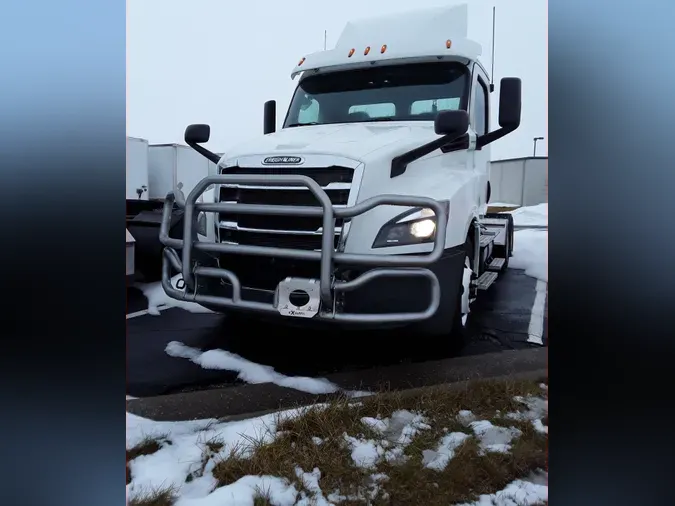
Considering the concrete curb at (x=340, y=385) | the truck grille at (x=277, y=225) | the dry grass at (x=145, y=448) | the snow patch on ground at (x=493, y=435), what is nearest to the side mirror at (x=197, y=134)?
the truck grille at (x=277, y=225)

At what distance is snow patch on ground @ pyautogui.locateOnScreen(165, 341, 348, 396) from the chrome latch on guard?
0.57 m

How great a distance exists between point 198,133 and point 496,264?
3821mm

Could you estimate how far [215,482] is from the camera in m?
2.08

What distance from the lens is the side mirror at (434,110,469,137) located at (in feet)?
9.87

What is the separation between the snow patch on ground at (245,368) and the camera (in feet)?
9.98

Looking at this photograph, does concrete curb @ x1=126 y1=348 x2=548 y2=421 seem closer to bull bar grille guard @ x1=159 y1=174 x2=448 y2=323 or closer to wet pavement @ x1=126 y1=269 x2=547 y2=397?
wet pavement @ x1=126 y1=269 x2=547 y2=397

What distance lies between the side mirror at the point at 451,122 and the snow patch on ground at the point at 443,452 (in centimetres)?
188

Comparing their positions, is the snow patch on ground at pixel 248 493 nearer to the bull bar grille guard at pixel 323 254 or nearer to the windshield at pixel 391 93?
the bull bar grille guard at pixel 323 254

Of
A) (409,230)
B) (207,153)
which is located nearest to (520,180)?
(409,230)
